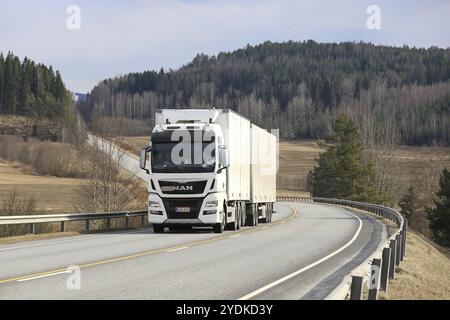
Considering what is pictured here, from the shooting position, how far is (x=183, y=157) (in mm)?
25625

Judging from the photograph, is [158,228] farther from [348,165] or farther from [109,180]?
[348,165]

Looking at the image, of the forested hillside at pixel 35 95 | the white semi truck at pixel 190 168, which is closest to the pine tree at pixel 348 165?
the white semi truck at pixel 190 168

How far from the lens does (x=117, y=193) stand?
154 feet

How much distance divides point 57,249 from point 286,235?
951 cm

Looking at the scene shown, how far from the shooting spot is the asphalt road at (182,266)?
35.7 feet

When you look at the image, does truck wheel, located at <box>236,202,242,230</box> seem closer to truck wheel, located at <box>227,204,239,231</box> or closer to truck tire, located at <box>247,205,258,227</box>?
truck wheel, located at <box>227,204,239,231</box>

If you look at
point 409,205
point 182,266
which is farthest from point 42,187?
point 182,266

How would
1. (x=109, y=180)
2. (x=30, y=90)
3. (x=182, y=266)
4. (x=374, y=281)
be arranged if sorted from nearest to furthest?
(x=374, y=281) → (x=182, y=266) → (x=109, y=180) → (x=30, y=90)

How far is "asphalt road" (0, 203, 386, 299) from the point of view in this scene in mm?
10883

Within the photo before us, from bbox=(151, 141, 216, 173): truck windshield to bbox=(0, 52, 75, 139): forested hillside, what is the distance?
132 m

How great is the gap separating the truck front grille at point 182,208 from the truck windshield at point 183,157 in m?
1.07

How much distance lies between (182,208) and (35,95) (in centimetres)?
16185

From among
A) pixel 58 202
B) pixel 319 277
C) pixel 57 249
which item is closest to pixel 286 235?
pixel 57 249

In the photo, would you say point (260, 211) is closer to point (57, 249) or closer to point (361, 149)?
point (57, 249)
